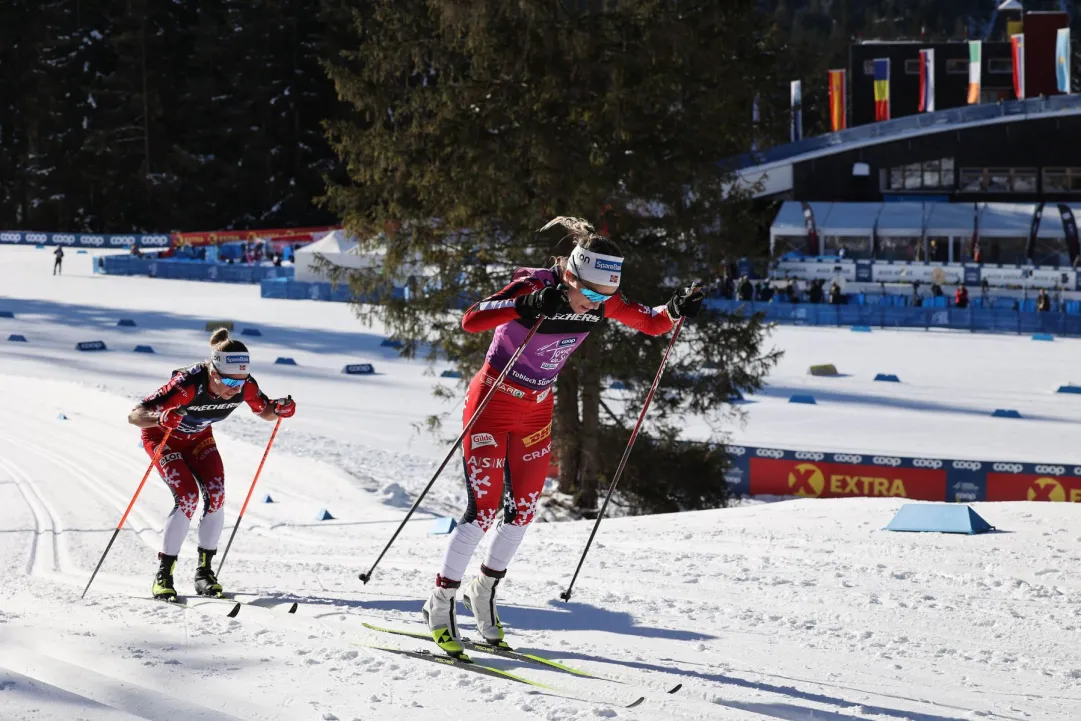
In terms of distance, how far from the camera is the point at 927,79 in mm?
56969

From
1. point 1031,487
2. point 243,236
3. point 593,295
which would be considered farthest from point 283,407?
point 243,236

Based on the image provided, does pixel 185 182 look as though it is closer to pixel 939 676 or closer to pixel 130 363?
pixel 130 363

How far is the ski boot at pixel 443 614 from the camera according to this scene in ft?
20.8

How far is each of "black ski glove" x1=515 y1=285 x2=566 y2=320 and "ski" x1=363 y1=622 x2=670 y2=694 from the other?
5.57 feet

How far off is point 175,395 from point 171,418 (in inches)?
6.8

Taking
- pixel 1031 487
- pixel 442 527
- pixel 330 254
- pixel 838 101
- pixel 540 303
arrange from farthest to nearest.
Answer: pixel 838 101
pixel 330 254
pixel 1031 487
pixel 442 527
pixel 540 303

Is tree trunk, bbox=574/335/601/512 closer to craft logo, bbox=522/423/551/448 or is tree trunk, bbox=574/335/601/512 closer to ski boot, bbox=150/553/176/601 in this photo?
ski boot, bbox=150/553/176/601

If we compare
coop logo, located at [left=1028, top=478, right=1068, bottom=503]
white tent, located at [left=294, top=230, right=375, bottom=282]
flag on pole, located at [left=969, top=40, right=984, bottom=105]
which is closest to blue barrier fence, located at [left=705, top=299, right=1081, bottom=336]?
white tent, located at [left=294, top=230, right=375, bottom=282]

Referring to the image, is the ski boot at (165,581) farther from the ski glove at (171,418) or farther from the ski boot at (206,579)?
the ski glove at (171,418)

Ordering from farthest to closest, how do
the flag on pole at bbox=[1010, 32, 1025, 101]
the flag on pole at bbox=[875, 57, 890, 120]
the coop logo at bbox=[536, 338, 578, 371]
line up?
the flag on pole at bbox=[875, 57, 890, 120]
the flag on pole at bbox=[1010, 32, 1025, 101]
the coop logo at bbox=[536, 338, 578, 371]

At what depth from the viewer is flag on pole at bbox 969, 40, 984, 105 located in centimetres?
5412

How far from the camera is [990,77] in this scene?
201 ft

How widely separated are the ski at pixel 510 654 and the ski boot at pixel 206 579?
182cm

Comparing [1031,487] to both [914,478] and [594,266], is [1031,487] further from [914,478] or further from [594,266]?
[594,266]
